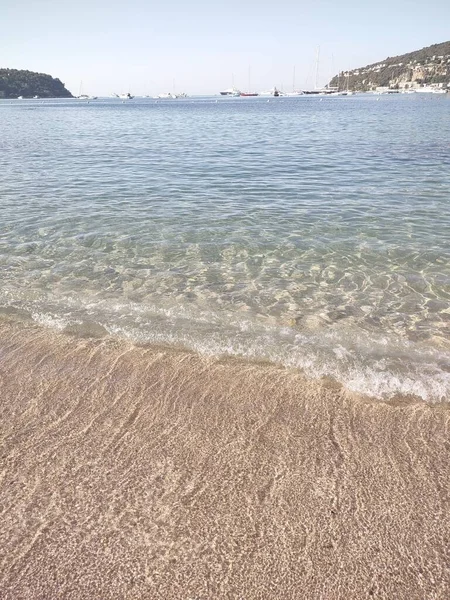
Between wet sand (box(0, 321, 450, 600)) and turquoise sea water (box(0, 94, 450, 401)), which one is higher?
wet sand (box(0, 321, 450, 600))

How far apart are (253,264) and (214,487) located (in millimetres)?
5713

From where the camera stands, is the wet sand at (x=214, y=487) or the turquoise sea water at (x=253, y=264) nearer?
the wet sand at (x=214, y=487)

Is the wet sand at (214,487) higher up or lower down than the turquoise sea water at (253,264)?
higher up

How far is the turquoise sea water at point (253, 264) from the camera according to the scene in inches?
234

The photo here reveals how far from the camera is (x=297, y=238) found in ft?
33.3

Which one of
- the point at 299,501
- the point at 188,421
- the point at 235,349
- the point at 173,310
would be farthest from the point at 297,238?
the point at 299,501

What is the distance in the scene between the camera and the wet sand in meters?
2.82

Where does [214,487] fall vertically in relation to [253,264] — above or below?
above

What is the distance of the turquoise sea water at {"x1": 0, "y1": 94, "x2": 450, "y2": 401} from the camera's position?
5.93 m

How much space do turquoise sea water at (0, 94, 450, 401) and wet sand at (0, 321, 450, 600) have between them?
865 mm

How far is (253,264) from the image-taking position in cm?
870

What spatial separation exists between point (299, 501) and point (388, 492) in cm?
76

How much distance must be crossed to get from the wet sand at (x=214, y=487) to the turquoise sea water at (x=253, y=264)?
2.84 ft

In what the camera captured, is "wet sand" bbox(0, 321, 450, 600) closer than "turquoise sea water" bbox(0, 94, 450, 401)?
Yes
